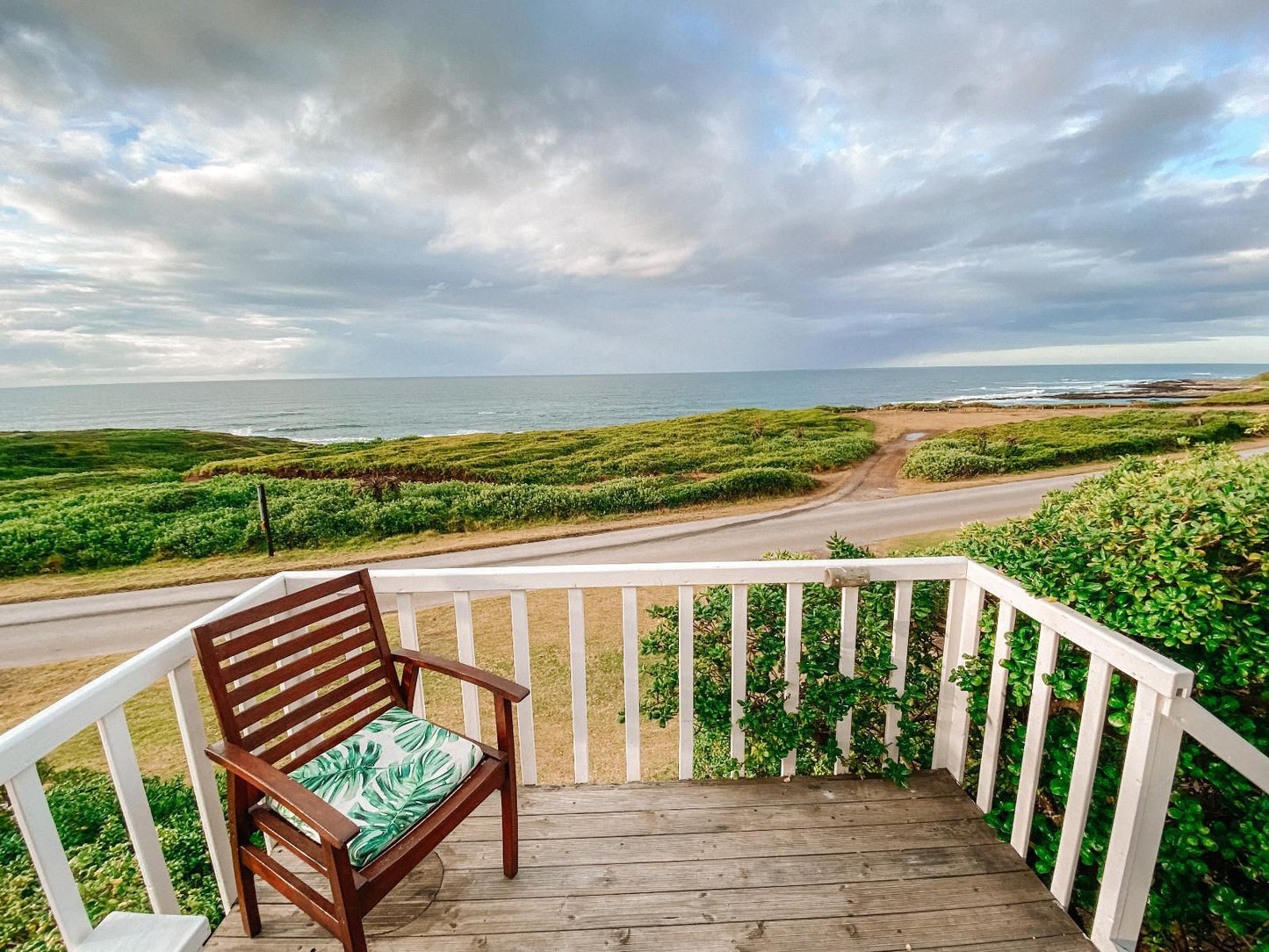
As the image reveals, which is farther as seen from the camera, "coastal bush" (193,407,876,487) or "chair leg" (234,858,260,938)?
"coastal bush" (193,407,876,487)

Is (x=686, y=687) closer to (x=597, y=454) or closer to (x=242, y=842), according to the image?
(x=242, y=842)

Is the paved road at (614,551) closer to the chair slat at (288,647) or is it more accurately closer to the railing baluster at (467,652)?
the railing baluster at (467,652)

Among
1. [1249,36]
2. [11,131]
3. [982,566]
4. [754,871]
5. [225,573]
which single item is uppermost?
[11,131]

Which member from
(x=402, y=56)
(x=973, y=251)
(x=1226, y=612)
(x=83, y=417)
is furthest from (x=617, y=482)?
(x=83, y=417)

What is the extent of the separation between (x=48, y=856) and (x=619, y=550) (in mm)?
9240

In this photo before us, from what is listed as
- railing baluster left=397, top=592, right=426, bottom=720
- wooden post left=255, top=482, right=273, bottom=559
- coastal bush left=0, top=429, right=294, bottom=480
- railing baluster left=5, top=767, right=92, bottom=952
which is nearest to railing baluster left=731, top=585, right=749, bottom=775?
railing baluster left=397, top=592, right=426, bottom=720

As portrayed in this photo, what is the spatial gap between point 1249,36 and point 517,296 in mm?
66726

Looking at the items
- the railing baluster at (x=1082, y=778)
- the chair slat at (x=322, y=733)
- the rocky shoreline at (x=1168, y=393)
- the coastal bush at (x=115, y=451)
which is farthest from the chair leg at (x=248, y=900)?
the rocky shoreline at (x=1168, y=393)

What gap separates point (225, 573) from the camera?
30.5 ft

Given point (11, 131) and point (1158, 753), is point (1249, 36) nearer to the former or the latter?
point (1158, 753)

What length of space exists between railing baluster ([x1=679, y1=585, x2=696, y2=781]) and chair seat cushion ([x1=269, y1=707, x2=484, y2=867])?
84 cm

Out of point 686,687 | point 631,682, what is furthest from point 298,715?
point 686,687

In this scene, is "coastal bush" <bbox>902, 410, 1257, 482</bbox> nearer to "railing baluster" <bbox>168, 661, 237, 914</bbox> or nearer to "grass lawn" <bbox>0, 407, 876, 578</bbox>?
"grass lawn" <bbox>0, 407, 876, 578</bbox>

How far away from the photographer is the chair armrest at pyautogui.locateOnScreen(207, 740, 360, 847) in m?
1.04
